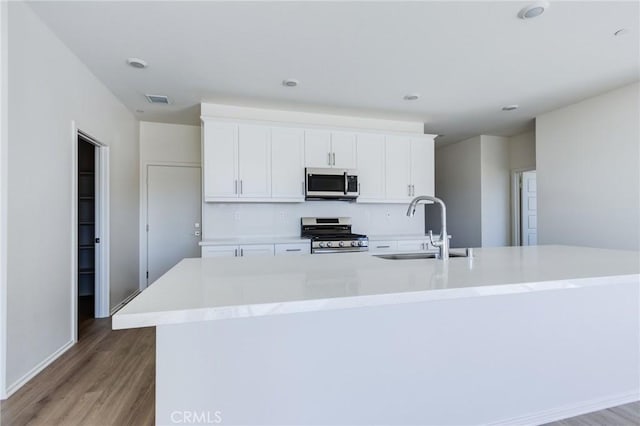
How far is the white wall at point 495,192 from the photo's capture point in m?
5.64

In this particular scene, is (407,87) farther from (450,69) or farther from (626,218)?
(626,218)

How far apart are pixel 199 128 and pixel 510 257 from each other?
4449 mm

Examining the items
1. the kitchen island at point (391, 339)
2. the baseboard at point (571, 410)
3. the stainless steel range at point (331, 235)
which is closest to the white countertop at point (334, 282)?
the kitchen island at point (391, 339)

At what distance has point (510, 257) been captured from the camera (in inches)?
78.4

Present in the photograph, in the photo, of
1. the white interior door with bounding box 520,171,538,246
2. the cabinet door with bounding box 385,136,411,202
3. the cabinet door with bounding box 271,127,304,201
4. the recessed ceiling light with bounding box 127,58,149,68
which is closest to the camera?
the recessed ceiling light with bounding box 127,58,149,68

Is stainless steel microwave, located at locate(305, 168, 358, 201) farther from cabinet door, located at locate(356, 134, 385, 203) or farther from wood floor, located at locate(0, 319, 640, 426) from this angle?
wood floor, located at locate(0, 319, 640, 426)

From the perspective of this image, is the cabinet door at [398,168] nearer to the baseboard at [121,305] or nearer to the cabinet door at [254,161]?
the cabinet door at [254,161]

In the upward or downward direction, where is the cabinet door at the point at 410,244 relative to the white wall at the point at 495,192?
downward

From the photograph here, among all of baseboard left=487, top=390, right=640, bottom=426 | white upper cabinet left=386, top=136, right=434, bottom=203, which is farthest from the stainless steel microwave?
baseboard left=487, top=390, right=640, bottom=426

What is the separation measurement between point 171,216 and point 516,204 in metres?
5.56

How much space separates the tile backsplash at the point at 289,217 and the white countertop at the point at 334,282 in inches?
93.6

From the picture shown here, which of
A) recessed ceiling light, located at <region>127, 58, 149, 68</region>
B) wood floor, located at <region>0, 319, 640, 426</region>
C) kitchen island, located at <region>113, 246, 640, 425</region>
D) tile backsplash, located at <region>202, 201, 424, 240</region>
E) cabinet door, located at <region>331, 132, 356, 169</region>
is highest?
recessed ceiling light, located at <region>127, 58, 149, 68</region>

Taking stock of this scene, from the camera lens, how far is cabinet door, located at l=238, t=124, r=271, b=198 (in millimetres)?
4016

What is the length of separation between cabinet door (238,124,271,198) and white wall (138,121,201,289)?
1.29 metres
